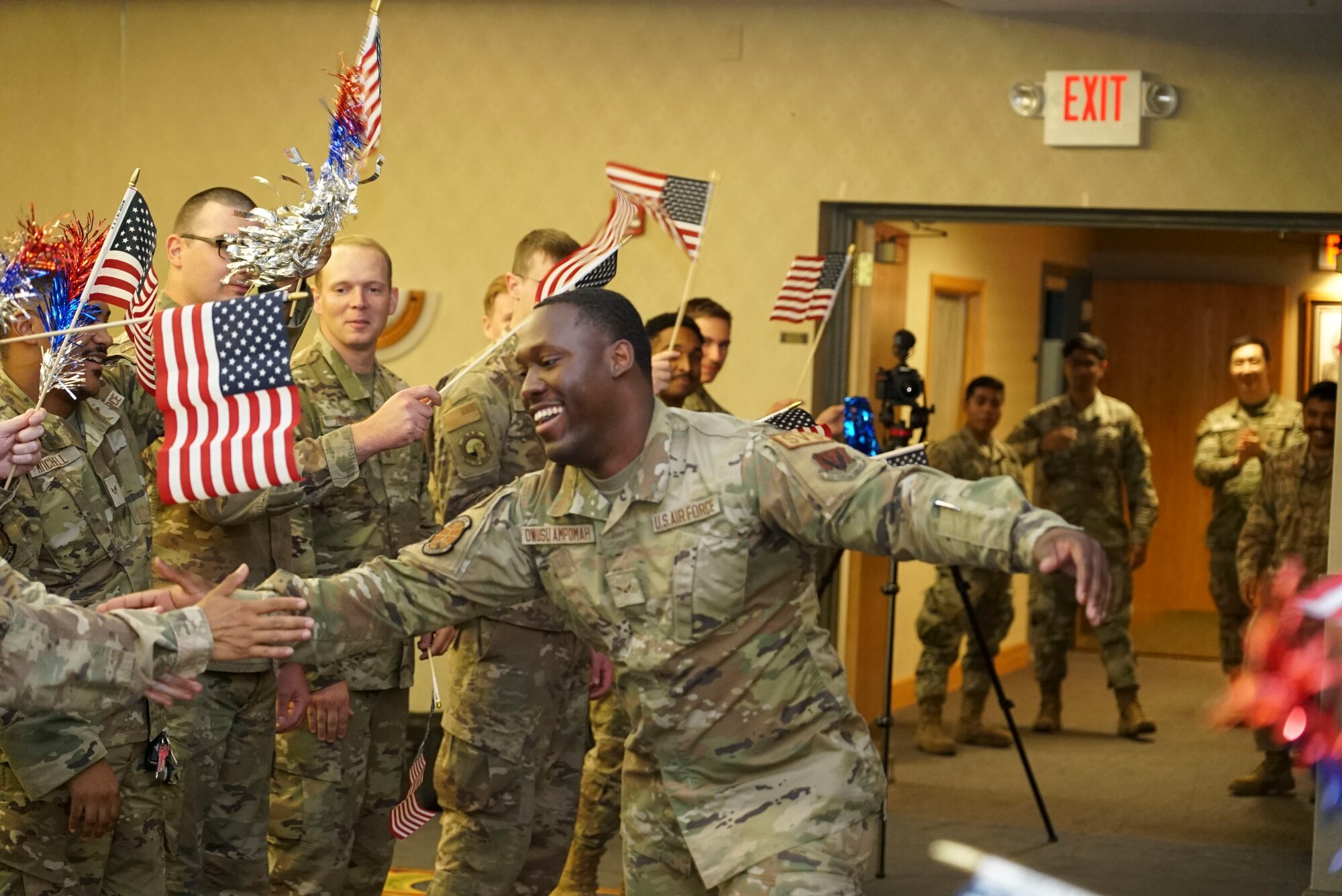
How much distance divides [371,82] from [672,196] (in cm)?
184

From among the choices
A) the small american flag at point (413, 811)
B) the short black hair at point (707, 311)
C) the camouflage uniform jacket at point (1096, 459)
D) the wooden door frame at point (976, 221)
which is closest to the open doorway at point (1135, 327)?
the camouflage uniform jacket at point (1096, 459)

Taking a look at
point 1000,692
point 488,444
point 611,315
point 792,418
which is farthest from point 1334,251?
point 611,315

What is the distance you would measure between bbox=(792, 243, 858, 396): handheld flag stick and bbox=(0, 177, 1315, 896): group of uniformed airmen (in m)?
1.02

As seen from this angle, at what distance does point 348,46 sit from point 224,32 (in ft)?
1.82

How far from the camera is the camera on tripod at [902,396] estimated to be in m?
5.57

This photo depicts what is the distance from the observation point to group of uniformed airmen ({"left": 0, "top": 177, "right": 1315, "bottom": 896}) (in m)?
2.68

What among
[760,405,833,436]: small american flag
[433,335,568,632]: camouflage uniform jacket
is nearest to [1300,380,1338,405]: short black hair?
[760,405,833,436]: small american flag

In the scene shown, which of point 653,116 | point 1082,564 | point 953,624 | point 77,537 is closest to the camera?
point 1082,564

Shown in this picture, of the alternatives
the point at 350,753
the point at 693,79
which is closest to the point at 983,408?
the point at 693,79

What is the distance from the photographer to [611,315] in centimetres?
292

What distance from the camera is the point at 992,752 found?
7.44m

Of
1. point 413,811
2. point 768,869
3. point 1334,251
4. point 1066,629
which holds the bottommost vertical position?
point 413,811

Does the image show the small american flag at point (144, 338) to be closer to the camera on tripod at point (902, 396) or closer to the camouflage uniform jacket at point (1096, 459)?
the camera on tripod at point (902, 396)

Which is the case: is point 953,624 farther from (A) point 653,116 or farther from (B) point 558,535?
(B) point 558,535
